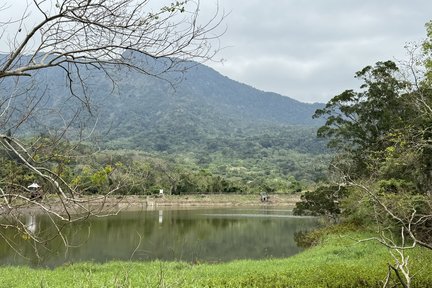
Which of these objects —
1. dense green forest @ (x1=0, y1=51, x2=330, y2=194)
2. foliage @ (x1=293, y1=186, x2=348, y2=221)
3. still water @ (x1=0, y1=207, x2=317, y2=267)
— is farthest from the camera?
foliage @ (x1=293, y1=186, x2=348, y2=221)

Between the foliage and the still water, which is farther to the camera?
the foliage

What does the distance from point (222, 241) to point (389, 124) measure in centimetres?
1024

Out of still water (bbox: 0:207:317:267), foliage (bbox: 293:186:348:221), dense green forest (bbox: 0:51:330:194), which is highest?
dense green forest (bbox: 0:51:330:194)

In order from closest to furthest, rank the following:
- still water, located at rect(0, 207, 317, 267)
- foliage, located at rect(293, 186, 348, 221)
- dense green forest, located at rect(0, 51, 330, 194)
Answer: dense green forest, located at rect(0, 51, 330, 194) < still water, located at rect(0, 207, 317, 267) < foliage, located at rect(293, 186, 348, 221)

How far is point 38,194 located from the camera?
3727mm

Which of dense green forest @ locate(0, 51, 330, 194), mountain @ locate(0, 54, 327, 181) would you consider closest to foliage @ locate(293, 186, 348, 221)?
mountain @ locate(0, 54, 327, 181)

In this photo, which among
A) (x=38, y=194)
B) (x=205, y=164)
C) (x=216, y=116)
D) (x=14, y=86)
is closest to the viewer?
(x=38, y=194)

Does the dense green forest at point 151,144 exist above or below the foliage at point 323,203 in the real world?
above

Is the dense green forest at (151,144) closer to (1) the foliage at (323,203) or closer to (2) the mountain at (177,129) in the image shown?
(2) the mountain at (177,129)

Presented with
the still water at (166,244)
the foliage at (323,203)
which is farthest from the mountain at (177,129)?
the still water at (166,244)

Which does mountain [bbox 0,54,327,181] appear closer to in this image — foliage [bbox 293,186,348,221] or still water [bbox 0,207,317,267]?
foliage [bbox 293,186,348,221]

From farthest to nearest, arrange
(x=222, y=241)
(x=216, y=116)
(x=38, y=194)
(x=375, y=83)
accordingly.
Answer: (x=216, y=116), (x=375, y=83), (x=222, y=241), (x=38, y=194)

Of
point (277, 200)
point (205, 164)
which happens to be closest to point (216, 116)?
point (205, 164)

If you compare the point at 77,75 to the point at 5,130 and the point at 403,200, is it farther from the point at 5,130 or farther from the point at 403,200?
the point at 403,200
